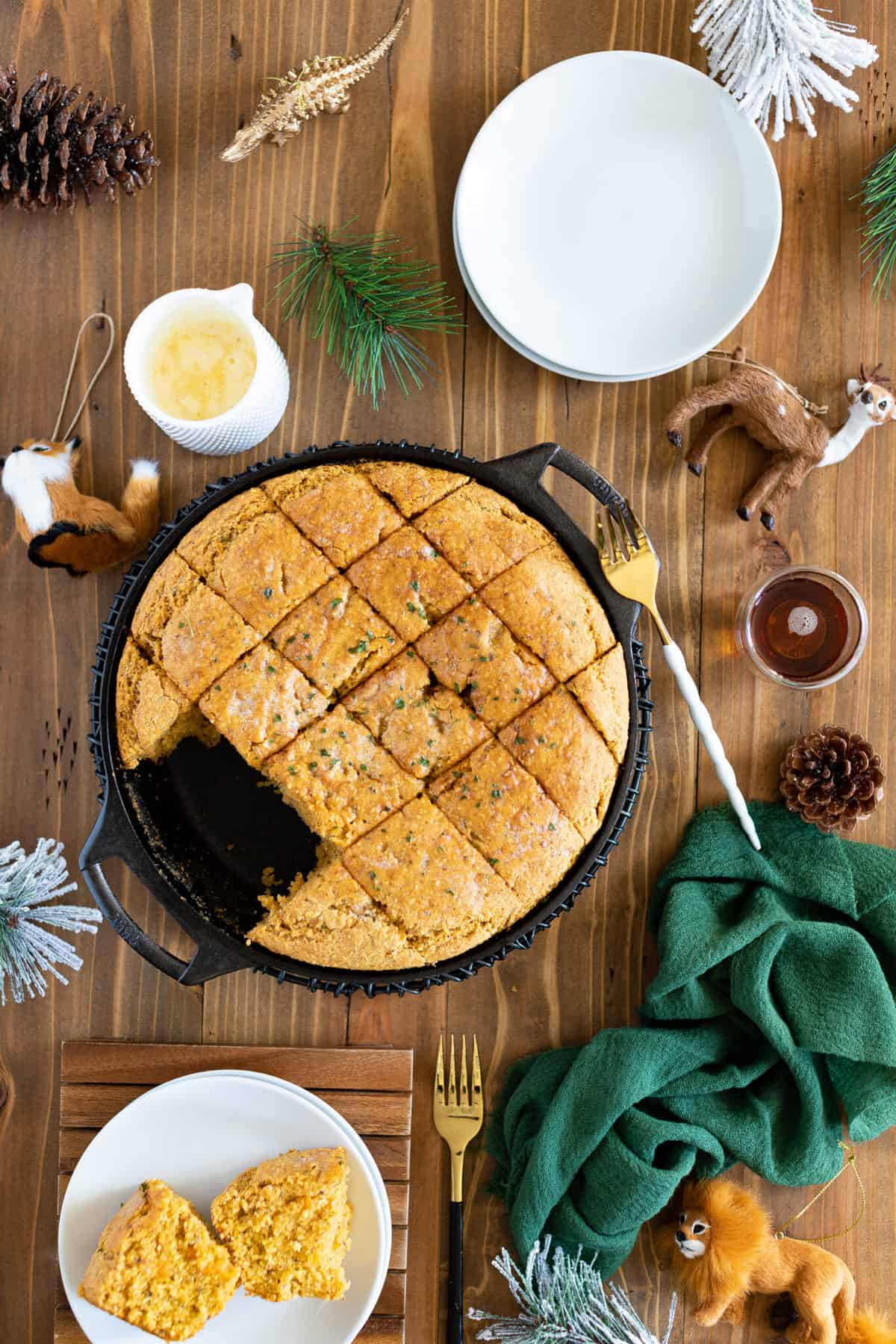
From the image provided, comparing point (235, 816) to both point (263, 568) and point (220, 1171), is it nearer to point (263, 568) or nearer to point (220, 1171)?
point (263, 568)

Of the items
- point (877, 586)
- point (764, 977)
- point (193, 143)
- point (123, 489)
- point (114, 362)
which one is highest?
point (193, 143)

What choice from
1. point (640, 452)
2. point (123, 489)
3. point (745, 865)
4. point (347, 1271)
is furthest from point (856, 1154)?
point (123, 489)

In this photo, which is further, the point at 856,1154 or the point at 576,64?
the point at 856,1154

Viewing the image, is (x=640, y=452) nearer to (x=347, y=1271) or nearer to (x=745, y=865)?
(x=745, y=865)

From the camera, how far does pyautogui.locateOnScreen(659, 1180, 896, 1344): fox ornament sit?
203 centimetres

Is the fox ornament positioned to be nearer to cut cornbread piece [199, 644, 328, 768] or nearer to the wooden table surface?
the wooden table surface

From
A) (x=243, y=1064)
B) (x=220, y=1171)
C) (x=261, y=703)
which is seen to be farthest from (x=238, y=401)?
(x=220, y=1171)

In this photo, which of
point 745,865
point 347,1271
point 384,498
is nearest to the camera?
point 384,498

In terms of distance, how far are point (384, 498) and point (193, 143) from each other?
0.98 metres

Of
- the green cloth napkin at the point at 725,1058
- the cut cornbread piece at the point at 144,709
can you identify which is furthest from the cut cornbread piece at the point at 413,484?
the green cloth napkin at the point at 725,1058

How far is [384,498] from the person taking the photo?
1.84m

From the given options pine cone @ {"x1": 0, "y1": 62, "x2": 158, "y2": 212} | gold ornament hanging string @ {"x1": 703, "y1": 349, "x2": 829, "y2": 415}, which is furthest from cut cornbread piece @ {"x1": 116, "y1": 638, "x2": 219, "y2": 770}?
gold ornament hanging string @ {"x1": 703, "y1": 349, "x2": 829, "y2": 415}

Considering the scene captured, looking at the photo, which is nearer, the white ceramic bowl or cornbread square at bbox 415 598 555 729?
cornbread square at bbox 415 598 555 729

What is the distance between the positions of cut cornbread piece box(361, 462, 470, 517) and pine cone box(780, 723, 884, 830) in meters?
0.92
